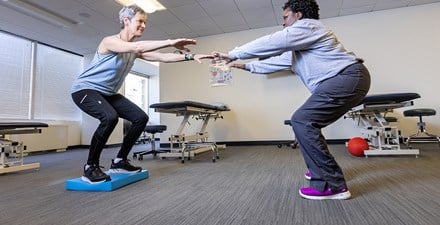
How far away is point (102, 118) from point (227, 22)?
4.05 metres

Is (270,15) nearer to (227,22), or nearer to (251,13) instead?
(251,13)

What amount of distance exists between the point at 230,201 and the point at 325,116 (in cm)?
73

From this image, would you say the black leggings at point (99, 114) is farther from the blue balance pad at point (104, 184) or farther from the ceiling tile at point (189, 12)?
the ceiling tile at point (189, 12)

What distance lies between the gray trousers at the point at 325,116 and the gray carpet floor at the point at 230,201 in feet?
0.44

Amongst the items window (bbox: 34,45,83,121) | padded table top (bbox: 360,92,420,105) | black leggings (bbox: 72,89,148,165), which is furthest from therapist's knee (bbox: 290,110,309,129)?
window (bbox: 34,45,83,121)

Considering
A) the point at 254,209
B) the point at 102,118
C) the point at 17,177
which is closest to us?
the point at 254,209

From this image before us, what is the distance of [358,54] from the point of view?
491 centimetres

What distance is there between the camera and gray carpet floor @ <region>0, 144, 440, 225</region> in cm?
113

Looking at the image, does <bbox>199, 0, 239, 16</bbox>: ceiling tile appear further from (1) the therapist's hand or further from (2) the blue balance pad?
(2) the blue balance pad

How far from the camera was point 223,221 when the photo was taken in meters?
1.10

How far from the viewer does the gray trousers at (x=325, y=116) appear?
141 centimetres

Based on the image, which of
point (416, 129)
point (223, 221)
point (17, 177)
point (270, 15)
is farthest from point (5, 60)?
point (416, 129)

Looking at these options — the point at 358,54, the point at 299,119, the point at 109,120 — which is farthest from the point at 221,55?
the point at 358,54

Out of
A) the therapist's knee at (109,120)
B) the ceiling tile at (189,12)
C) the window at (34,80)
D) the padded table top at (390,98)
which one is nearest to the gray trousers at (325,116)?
the therapist's knee at (109,120)
